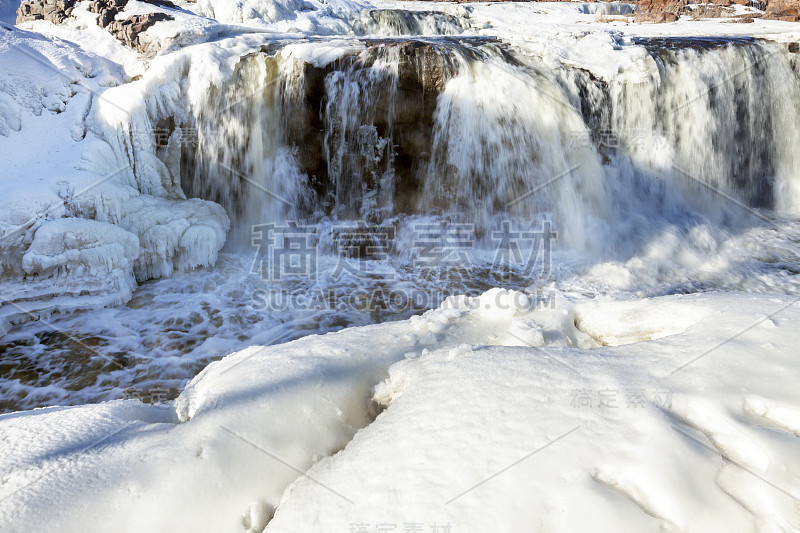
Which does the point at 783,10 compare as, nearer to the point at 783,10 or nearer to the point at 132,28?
the point at 783,10

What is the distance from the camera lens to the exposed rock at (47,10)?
702 cm

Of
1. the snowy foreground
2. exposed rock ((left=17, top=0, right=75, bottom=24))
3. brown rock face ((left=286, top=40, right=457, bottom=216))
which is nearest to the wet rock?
brown rock face ((left=286, top=40, right=457, bottom=216))

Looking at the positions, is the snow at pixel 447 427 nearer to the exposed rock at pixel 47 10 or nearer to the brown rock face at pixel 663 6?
the exposed rock at pixel 47 10

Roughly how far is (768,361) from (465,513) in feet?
4.23

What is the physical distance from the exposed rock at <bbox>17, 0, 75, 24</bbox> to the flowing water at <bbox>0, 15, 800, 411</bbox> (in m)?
3.45

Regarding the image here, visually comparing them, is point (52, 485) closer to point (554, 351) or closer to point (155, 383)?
point (554, 351)

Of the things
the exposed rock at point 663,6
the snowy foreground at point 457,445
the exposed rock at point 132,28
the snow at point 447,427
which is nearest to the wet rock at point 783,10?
the exposed rock at point 663,6

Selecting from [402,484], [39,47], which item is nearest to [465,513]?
[402,484]

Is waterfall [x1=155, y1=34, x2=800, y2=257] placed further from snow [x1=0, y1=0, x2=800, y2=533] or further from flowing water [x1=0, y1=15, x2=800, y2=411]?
snow [x1=0, y1=0, x2=800, y2=533]

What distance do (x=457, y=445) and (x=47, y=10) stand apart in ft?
31.0

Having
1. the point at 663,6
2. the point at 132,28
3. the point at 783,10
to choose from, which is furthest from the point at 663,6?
the point at 132,28

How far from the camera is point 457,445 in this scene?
1.43 m

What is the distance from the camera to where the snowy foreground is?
120 cm

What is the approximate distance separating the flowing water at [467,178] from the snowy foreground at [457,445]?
9.01ft
